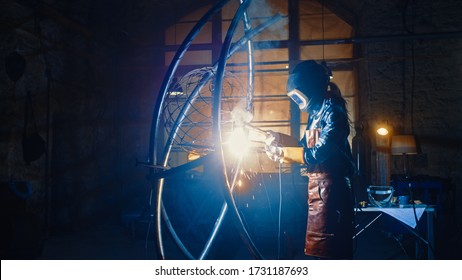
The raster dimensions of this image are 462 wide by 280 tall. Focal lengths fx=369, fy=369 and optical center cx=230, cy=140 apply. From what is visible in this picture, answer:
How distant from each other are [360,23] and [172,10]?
4979mm

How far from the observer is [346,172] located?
9.82ft

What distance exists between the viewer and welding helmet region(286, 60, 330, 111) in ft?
10.2

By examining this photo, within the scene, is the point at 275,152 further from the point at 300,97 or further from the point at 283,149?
the point at 300,97

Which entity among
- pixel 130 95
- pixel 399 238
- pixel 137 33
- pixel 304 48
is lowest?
pixel 399 238

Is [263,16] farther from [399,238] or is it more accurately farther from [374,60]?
[399,238]

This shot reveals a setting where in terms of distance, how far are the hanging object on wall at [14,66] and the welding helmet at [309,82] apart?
535 centimetres

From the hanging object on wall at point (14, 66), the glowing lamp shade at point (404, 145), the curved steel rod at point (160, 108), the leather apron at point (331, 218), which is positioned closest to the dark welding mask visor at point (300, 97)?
the leather apron at point (331, 218)

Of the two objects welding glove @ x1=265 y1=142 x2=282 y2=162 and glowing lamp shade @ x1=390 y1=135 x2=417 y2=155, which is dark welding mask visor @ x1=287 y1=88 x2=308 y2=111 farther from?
glowing lamp shade @ x1=390 y1=135 x2=417 y2=155

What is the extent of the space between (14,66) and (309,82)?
5590 mm

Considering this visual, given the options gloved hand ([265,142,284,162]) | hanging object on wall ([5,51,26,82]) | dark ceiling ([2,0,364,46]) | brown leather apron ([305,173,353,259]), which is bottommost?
brown leather apron ([305,173,353,259])

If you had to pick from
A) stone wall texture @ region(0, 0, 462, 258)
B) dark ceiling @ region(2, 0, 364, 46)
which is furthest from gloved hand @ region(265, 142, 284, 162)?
dark ceiling @ region(2, 0, 364, 46)


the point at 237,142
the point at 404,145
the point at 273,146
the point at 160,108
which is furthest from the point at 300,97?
the point at 404,145

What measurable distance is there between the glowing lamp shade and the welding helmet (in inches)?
161

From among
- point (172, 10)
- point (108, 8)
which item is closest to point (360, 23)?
point (172, 10)
